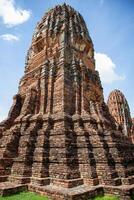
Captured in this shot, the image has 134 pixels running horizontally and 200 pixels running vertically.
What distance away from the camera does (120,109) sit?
32312mm

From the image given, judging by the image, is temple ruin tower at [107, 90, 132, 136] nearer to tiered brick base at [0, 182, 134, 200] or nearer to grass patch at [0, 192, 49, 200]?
tiered brick base at [0, 182, 134, 200]

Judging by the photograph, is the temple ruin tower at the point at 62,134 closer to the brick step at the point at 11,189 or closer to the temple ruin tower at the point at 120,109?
the brick step at the point at 11,189

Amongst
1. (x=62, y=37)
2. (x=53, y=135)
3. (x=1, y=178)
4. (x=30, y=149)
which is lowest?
(x=1, y=178)

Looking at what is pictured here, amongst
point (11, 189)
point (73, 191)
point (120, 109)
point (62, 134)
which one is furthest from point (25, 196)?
point (120, 109)

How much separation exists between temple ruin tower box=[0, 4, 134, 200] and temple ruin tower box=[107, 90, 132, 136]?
19561mm

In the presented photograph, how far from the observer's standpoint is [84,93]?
1086 cm

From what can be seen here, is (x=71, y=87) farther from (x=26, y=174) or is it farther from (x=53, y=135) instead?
(x=26, y=174)

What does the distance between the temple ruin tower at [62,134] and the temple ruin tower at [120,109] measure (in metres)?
19.6

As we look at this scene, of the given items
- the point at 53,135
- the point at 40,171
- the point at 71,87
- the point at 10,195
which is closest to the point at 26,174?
the point at 40,171

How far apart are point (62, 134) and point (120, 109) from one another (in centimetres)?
2568

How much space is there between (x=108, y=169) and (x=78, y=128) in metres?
2.23

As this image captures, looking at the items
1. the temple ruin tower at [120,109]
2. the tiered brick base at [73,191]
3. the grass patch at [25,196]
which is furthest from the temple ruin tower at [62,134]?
the temple ruin tower at [120,109]

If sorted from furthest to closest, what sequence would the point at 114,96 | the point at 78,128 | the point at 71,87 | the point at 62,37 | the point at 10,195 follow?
the point at 114,96 → the point at 62,37 → the point at 71,87 → the point at 78,128 → the point at 10,195

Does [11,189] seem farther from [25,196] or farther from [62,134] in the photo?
[62,134]
